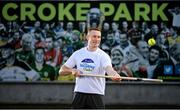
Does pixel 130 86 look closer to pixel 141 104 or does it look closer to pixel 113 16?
pixel 141 104

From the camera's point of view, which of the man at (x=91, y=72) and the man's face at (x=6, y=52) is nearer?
the man at (x=91, y=72)

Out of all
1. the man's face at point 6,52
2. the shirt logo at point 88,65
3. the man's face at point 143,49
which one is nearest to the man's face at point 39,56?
the man's face at point 6,52

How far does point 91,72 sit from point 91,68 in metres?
0.06

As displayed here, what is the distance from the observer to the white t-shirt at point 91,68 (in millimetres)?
7145

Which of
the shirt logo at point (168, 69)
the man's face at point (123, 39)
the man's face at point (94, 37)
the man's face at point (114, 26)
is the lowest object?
the shirt logo at point (168, 69)

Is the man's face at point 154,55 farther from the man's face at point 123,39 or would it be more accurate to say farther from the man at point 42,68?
the man at point 42,68

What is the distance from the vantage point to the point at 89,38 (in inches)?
283

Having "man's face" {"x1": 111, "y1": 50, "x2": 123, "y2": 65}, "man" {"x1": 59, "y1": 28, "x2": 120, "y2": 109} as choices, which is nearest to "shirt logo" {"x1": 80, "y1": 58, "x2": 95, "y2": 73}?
"man" {"x1": 59, "y1": 28, "x2": 120, "y2": 109}

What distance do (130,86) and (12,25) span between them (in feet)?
12.1

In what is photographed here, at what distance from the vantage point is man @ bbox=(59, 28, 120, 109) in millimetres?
7129

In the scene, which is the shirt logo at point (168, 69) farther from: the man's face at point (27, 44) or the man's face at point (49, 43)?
the man's face at point (27, 44)

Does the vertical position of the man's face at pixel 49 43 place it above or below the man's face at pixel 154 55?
above

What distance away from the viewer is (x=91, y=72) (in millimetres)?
7195

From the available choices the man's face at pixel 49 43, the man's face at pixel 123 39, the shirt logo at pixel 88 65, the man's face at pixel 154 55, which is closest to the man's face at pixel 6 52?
the man's face at pixel 49 43
